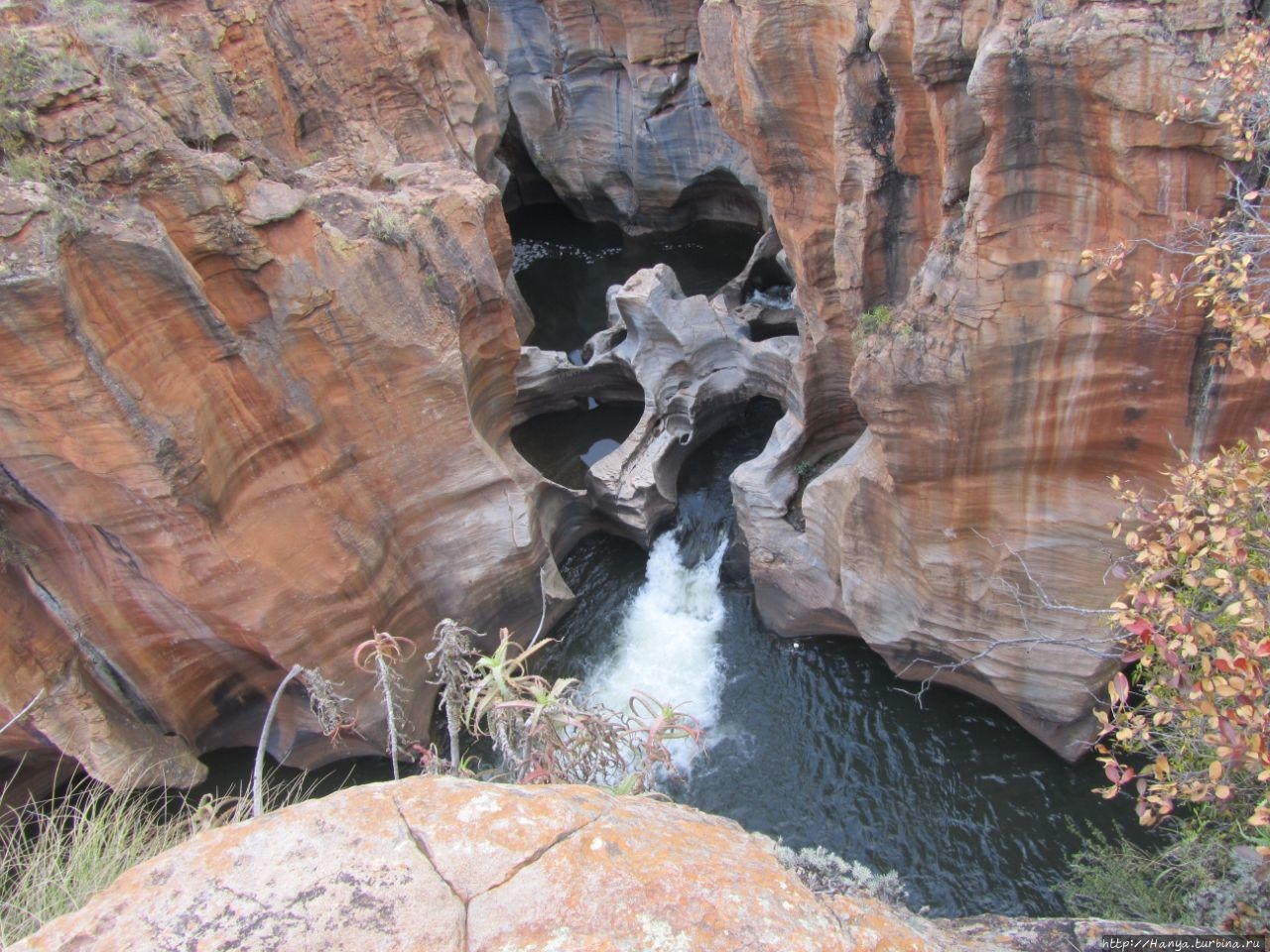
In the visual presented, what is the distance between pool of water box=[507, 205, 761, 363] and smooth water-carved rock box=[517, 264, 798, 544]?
2706 mm

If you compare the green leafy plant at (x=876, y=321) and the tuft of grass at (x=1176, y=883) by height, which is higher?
the green leafy plant at (x=876, y=321)

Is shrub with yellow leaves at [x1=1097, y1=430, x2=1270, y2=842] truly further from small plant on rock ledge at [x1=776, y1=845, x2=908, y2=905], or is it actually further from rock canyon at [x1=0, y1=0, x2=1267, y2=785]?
rock canyon at [x1=0, y1=0, x2=1267, y2=785]

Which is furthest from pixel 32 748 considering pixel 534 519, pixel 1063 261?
pixel 1063 261

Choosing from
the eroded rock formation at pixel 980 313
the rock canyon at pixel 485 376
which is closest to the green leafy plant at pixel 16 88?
the rock canyon at pixel 485 376

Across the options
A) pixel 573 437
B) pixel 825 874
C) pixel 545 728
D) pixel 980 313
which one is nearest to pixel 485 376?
pixel 573 437

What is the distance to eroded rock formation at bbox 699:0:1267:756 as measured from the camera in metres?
6.52

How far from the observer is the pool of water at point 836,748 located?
30.1 feet

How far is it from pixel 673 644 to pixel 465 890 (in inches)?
373

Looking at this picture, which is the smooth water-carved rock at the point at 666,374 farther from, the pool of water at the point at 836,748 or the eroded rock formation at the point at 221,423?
the eroded rock formation at the point at 221,423

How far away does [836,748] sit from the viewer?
34.3ft

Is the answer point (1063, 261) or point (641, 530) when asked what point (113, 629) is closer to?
point (641, 530)

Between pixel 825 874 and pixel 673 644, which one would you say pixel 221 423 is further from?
pixel 825 874

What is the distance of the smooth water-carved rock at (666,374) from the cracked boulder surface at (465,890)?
10375mm

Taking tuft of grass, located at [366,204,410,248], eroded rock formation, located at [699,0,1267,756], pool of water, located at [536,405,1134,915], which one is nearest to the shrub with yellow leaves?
eroded rock formation, located at [699,0,1267,756]
